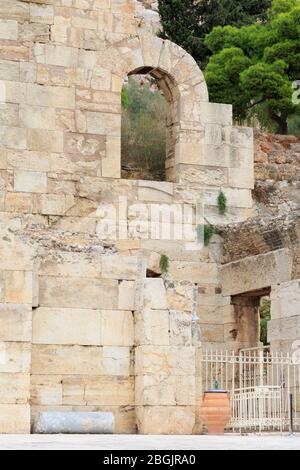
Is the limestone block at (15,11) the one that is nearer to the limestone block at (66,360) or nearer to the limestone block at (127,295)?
the limestone block at (127,295)

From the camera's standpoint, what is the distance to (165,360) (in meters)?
18.2

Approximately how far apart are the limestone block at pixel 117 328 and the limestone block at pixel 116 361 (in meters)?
0.10

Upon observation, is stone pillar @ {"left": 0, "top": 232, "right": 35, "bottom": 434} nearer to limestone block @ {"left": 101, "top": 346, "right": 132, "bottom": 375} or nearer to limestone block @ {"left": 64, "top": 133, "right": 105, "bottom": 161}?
limestone block @ {"left": 101, "top": 346, "right": 132, "bottom": 375}

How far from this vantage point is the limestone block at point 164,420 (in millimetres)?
17859

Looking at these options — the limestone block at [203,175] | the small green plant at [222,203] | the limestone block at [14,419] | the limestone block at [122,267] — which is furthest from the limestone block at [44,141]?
the limestone block at [14,419]

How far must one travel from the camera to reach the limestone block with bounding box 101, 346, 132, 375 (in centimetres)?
1831

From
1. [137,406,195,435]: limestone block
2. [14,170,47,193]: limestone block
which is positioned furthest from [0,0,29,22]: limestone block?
[137,406,195,435]: limestone block

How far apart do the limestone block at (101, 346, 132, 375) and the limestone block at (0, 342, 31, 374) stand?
1.33m

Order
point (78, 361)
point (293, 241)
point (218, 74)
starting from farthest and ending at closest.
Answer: point (218, 74) < point (293, 241) < point (78, 361)

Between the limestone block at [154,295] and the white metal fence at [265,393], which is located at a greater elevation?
the limestone block at [154,295]

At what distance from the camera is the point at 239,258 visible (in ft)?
80.2

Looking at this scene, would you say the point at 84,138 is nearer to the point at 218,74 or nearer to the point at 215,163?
the point at 215,163
